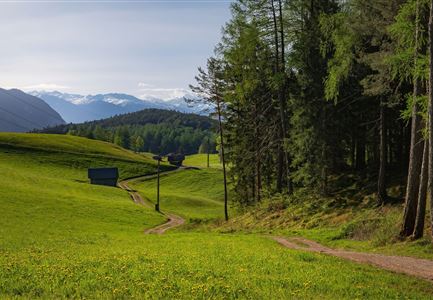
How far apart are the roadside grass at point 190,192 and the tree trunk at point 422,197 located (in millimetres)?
42369

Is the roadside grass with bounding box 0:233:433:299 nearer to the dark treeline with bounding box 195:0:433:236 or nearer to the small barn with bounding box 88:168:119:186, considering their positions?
the dark treeline with bounding box 195:0:433:236

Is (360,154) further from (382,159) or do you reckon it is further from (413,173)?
(413,173)

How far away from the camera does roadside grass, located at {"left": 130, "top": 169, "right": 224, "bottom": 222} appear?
68.7 m

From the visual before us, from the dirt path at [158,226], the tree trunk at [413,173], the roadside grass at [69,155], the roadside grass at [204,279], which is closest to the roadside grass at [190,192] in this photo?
the dirt path at [158,226]

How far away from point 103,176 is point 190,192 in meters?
17.9

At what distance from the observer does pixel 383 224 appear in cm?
2233

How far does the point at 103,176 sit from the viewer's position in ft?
282

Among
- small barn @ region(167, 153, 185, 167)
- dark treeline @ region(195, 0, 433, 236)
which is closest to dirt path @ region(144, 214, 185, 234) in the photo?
dark treeline @ region(195, 0, 433, 236)

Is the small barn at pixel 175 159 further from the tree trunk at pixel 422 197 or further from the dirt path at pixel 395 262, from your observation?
the tree trunk at pixel 422 197

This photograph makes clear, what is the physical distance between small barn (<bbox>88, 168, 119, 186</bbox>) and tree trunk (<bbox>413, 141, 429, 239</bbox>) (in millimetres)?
73255

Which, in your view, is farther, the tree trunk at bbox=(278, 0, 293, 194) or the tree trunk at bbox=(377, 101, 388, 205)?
the tree trunk at bbox=(278, 0, 293, 194)

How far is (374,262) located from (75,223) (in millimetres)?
30009

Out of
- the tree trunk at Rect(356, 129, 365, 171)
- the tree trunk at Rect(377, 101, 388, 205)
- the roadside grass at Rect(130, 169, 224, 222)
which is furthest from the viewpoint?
the roadside grass at Rect(130, 169, 224, 222)

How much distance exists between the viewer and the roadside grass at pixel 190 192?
225 ft
